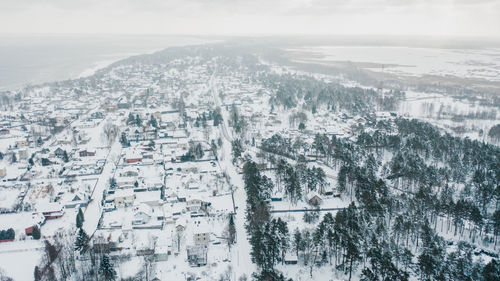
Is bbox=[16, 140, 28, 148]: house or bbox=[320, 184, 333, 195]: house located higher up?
bbox=[16, 140, 28, 148]: house

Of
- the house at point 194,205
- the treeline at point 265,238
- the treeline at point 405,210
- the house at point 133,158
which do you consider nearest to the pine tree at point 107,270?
the treeline at point 265,238

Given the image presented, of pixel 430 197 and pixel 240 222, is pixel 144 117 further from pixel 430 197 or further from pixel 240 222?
pixel 430 197

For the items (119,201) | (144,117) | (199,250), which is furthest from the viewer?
(144,117)

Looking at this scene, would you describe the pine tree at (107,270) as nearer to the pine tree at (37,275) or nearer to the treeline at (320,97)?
the pine tree at (37,275)

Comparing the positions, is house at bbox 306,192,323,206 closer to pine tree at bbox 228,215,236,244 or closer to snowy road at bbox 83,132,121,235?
pine tree at bbox 228,215,236,244

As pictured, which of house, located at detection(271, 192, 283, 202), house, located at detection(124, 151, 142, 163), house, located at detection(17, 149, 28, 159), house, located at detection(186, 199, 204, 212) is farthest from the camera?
house, located at detection(17, 149, 28, 159)

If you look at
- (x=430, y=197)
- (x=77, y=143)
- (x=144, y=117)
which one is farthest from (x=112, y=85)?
(x=430, y=197)

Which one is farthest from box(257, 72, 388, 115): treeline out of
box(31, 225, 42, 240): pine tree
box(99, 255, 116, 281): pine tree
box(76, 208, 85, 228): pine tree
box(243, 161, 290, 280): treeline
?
box(99, 255, 116, 281): pine tree
